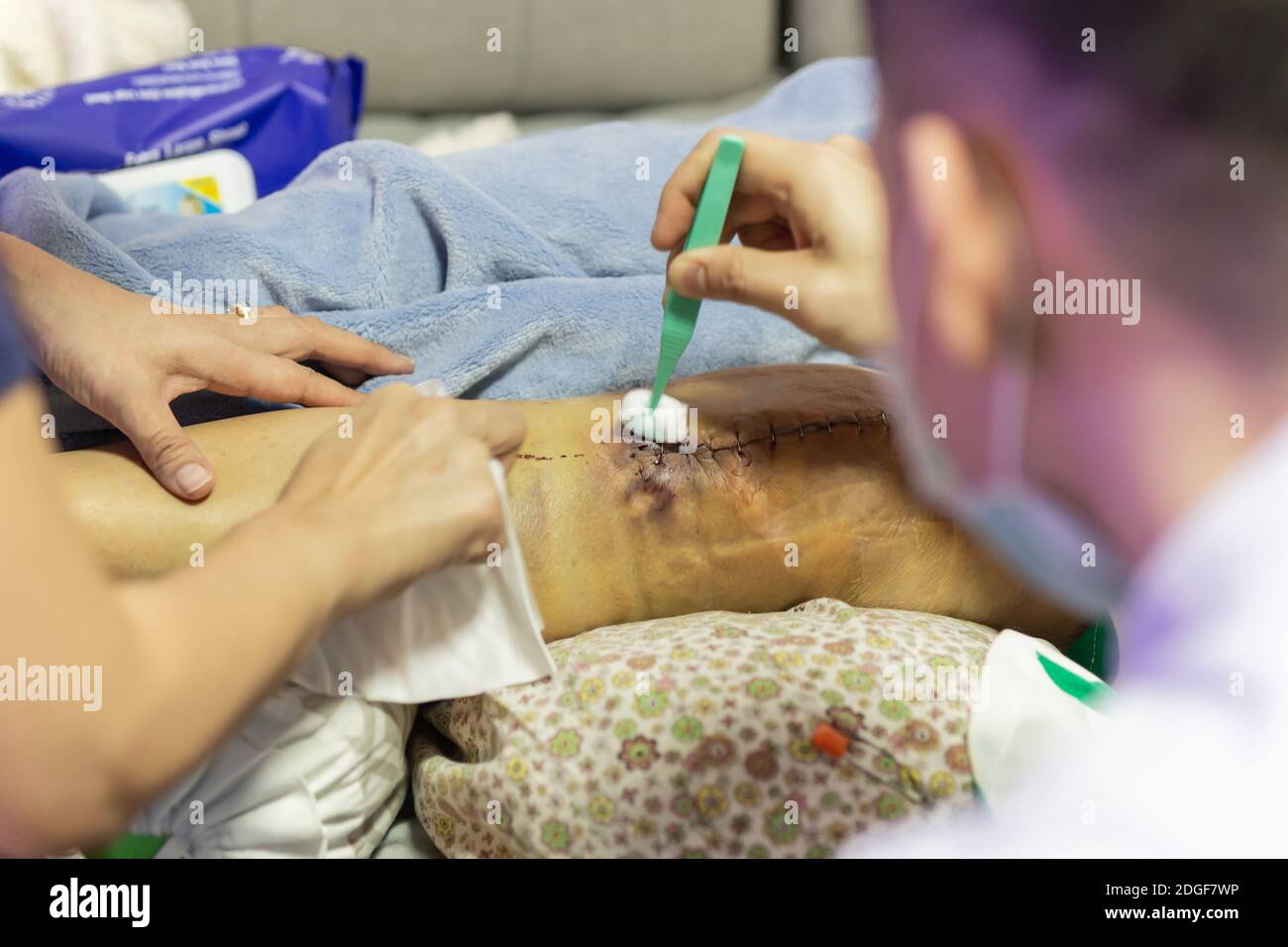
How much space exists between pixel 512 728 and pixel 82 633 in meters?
0.39

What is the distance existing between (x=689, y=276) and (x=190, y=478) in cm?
43

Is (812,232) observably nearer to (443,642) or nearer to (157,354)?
(443,642)

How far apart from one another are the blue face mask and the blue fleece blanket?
51cm

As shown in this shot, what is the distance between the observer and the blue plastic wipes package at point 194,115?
1.41 meters

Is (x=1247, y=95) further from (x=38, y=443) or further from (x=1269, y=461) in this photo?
(x=38, y=443)

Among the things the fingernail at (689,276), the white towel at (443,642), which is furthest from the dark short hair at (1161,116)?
the white towel at (443,642)

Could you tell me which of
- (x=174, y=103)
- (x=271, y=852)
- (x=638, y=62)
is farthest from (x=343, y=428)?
(x=638, y=62)

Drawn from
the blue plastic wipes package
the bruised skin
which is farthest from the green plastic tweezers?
the blue plastic wipes package

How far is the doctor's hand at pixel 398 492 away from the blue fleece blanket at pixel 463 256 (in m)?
0.22

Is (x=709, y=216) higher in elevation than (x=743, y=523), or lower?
higher

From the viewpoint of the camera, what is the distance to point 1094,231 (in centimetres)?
43

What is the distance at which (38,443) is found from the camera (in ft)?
1.60

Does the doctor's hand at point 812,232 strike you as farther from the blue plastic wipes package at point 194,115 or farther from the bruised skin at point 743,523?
the blue plastic wipes package at point 194,115

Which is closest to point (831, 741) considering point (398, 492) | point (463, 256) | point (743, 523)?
point (743, 523)
